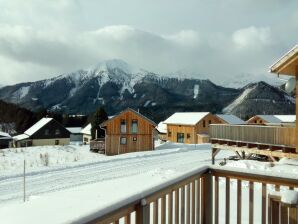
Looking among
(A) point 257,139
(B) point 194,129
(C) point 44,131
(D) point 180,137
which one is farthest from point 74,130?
(A) point 257,139

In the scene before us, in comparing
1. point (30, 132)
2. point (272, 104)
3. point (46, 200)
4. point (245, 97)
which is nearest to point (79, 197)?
point (46, 200)

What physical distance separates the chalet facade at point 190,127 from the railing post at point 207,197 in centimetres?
4391

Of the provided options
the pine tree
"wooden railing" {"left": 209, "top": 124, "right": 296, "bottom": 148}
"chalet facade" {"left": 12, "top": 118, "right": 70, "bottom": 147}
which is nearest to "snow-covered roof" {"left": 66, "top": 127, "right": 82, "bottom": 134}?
"chalet facade" {"left": 12, "top": 118, "right": 70, "bottom": 147}

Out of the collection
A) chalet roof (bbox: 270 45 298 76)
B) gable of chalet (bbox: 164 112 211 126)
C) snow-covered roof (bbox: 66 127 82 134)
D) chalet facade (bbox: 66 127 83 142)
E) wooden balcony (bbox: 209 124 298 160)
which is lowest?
chalet facade (bbox: 66 127 83 142)

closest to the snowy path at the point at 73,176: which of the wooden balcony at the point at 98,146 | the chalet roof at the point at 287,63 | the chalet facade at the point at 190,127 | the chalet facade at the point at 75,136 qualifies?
the chalet roof at the point at 287,63

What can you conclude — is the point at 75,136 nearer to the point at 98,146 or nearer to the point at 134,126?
the point at 98,146

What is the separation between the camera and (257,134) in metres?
18.9

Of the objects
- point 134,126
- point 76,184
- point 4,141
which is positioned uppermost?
point 134,126

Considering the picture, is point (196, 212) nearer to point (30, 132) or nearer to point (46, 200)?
point (46, 200)

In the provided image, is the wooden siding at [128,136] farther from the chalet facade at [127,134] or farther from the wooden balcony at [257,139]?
the wooden balcony at [257,139]

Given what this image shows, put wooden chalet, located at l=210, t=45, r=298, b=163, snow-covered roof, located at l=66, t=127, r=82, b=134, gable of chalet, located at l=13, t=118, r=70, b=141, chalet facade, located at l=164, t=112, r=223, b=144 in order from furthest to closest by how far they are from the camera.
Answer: snow-covered roof, located at l=66, t=127, r=82, b=134 → gable of chalet, located at l=13, t=118, r=70, b=141 → chalet facade, located at l=164, t=112, r=223, b=144 → wooden chalet, located at l=210, t=45, r=298, b=163

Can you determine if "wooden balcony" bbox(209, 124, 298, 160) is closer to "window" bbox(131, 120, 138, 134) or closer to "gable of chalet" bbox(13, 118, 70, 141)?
"window" bbox(131, 120, 138, 134)

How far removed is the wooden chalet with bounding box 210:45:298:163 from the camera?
556 inches

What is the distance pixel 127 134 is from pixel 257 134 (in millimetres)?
22884
